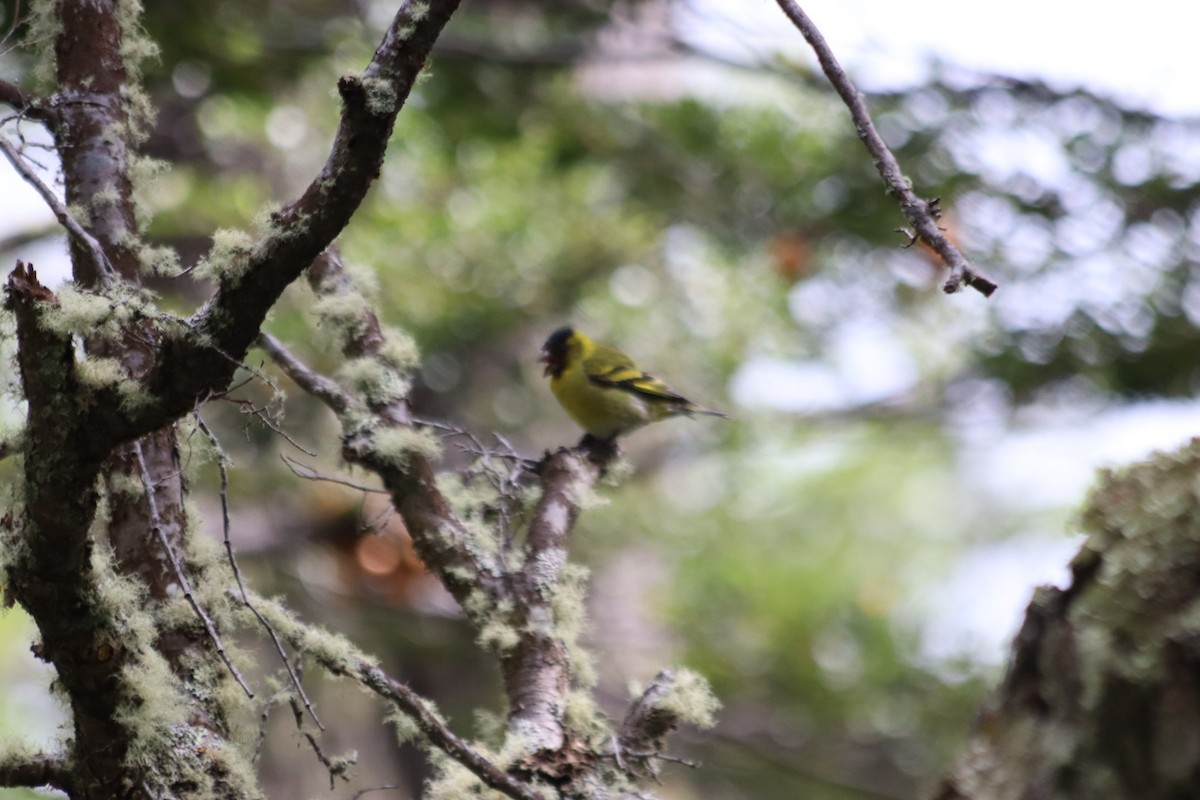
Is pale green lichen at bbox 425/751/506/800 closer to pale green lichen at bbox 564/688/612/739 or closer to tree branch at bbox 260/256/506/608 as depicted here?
pale green lichen at bbox 564/688/612/739

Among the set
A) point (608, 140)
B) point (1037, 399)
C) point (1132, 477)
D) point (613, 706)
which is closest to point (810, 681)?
point (613, 706)

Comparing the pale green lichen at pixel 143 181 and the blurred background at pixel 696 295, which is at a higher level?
the blurred background at pixel 696 295

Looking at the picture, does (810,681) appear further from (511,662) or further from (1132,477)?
(1132,477)

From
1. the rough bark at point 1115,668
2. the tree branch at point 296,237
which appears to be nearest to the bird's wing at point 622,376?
the tree branch at point 296,237

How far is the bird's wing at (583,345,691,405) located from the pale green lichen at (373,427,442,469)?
2.56 meters

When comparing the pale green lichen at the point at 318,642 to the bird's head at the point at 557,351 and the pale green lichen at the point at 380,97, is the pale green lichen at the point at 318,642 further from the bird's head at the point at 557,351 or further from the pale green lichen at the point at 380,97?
the bird's head at the point at 557,351

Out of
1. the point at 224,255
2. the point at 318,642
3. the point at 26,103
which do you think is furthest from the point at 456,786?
the point at 26,103

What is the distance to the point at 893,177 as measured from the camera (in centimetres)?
128

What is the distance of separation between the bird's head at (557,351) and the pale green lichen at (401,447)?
2678 mm

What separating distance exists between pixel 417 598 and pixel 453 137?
2.13m

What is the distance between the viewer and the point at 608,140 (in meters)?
4.71

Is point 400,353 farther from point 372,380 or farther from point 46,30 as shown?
point 46,30

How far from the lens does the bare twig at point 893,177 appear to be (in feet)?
3.76

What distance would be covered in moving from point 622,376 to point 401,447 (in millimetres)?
2666
